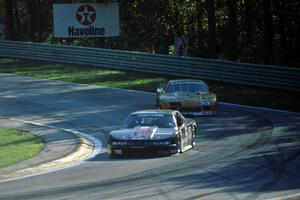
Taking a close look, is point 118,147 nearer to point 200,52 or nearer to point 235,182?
point 235,182

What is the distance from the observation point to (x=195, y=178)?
13.6 meters

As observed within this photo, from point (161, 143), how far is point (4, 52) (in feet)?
93.0

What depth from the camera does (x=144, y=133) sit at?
1759 centimetres

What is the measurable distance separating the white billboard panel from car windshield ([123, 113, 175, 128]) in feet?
83.5

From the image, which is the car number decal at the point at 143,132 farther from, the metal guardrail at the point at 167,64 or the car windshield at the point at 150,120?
the metal guardrail at the point at 167,64

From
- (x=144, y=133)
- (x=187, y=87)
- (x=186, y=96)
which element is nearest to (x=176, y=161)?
(x=144, y=133)

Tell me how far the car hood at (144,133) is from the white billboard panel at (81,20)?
2634cm

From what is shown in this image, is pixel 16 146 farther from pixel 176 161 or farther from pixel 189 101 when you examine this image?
pixel 189 101

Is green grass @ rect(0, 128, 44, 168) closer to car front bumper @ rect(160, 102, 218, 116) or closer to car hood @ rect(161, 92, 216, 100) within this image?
car front bumper @ rect(160, 102, 218, 116)

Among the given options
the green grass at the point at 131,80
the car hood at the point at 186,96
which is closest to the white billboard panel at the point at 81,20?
the green grass at the point at 131,80

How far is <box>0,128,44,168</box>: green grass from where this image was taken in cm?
1672

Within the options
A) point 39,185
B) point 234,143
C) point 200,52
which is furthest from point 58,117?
point 200,52

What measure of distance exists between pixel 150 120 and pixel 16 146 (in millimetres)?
3606

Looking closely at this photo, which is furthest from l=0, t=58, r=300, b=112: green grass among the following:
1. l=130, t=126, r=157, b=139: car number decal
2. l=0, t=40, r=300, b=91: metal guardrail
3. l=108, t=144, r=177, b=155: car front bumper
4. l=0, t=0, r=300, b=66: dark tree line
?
l=108, t=144, r=177, b=155: car front bumper
